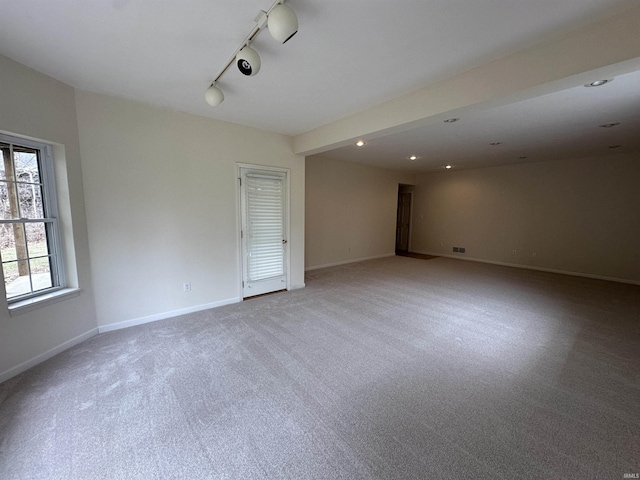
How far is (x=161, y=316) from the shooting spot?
3273mm

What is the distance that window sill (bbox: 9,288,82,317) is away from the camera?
2.18 m

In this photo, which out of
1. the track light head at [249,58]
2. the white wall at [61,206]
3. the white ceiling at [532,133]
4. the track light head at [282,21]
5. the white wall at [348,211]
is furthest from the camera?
the white wall at [348,211]

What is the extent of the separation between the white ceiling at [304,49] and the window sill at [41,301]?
205 cm

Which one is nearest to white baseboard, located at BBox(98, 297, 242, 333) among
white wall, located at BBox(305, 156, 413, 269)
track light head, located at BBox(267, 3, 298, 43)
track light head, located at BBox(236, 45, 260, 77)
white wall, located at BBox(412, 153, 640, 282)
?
white wall, located at BBox(305, 156, 413, 269)

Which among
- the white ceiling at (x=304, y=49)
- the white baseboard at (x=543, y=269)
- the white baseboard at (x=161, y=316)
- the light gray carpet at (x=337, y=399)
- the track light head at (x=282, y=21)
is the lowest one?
the light gray carpet at (x=337, y=399)

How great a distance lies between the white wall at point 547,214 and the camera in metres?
5.10

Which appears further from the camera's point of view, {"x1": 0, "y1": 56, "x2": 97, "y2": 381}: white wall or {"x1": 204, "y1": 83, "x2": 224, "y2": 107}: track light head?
{"x1": 204, "y1": 83, "x2": 224, "y2": 107}: track light head

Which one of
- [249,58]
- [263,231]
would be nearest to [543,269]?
[263,231]

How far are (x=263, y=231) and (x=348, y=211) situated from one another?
10.3 feet

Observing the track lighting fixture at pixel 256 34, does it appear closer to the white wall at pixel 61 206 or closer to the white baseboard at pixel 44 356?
the white wall at pixel 61 206

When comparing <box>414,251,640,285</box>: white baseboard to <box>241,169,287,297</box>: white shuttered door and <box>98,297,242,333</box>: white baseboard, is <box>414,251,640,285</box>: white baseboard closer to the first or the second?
<box>241,169,287,297</box>: white shuttered door

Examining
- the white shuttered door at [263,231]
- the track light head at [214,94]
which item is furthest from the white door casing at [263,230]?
the track light head at [214,94]

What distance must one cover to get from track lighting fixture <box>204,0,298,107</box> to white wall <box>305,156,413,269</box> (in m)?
3.44

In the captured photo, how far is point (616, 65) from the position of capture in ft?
5.32
